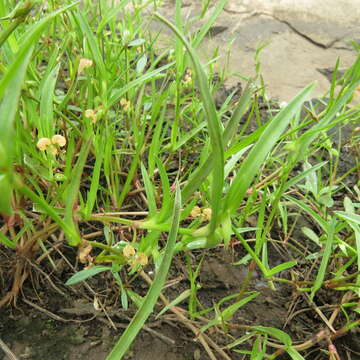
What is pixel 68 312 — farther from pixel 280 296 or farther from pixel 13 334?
pixel 280 296

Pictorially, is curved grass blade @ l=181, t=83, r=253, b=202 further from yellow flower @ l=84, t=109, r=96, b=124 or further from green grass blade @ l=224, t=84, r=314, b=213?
yellow flower @ l=84, t=109, r=96, b=124

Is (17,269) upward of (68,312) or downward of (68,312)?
upward

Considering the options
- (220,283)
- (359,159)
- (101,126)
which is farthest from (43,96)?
(359,159)

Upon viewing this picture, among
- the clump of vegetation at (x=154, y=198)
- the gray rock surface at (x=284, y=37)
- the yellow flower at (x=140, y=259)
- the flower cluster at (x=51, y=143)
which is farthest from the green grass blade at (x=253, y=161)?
the gray rock surface at (x=284, y=37)

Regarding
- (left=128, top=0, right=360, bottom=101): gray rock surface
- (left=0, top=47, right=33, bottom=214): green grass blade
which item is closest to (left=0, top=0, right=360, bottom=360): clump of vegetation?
(left=0, top=47, right=33, bottom=214): green grass blade

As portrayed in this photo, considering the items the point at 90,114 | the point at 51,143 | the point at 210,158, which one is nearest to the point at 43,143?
the point at 51,143

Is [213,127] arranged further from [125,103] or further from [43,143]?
[125,103]

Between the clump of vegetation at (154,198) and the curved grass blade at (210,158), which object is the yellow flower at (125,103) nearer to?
the clump of vegetation at (154,198)
